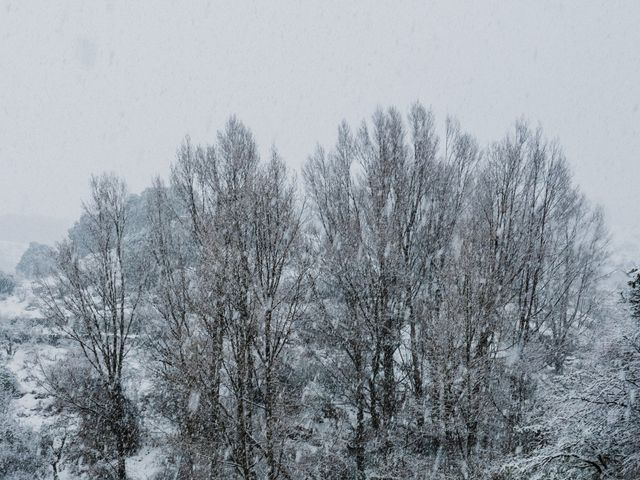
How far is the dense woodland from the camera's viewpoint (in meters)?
8.32

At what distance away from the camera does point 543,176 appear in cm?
1182

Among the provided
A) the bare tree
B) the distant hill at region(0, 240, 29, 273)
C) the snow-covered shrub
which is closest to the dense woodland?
the bare tree

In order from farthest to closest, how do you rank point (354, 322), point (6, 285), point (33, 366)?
point (6, 285), point (33, 366), point (354, 322)

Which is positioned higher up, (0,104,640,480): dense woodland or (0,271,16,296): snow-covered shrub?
(0,271,16,296): snow-covered shrub

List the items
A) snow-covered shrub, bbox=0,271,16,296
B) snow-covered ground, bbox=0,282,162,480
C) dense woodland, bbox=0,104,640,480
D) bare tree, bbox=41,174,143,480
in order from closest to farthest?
dense woodland, bbox=0,104,640,480 → bare tree, bbox=41,174,143,480 → snow-covered ground, bbox=0,282,162,480 → snow-covered shrub, bbox=0,271,16,296

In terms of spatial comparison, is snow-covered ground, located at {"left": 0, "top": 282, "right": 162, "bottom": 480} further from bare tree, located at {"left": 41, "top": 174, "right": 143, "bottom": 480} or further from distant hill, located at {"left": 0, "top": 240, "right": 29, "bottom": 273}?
distant hill, located at {"left": 0, "top": 240, "right": 29, "bottom": 273}

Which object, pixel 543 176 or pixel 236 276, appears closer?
pixel 236 276

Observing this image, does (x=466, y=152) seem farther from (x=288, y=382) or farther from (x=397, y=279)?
(x=288, y=382)

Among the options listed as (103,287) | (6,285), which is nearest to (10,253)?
(6,285)

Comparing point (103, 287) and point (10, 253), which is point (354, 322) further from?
point (10, 253)

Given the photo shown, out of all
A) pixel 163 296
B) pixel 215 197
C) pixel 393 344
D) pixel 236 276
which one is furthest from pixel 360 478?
pixel 215 197

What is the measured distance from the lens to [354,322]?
11047mm

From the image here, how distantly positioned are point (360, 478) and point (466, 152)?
10.9 meters

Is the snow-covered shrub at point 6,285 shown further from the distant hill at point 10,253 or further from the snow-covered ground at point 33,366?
the distant hill at point 10,253
